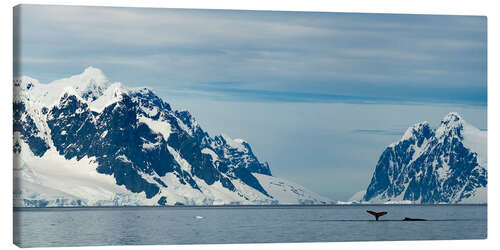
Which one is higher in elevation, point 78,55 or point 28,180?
point 78,55

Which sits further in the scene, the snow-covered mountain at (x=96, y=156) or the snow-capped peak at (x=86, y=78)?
the snow-capped peak at (x=86, y=78)

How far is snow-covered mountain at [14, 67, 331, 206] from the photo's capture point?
2067 inches

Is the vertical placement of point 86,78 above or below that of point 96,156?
above

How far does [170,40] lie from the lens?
5659 cm

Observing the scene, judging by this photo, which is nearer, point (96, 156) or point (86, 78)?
point (86, 78)

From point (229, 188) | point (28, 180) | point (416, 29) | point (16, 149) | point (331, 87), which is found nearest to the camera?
point (16, 149)

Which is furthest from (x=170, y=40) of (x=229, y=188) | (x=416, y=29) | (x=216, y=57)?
(x=229, y=188)

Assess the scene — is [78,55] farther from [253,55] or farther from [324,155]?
[324,155]

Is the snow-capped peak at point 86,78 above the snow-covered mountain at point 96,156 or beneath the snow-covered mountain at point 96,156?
above

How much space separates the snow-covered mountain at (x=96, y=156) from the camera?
2067 inches

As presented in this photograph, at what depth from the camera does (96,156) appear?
81250 mm

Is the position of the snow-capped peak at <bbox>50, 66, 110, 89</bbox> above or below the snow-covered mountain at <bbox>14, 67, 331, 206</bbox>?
above

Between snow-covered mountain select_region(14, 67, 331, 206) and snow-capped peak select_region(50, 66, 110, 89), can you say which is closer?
snow-covered mountain select_region(14, 67, 331, 206)

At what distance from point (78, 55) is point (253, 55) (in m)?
10.4
